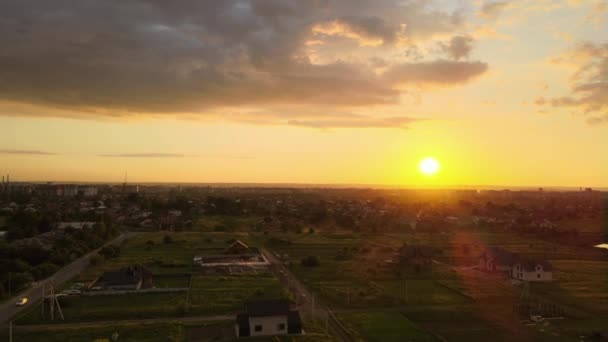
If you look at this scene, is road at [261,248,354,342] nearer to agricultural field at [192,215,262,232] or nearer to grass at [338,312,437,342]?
grass at [338,312,437,342]

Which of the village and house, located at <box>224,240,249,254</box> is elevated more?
house, located at <box>224,240,249,254</box>

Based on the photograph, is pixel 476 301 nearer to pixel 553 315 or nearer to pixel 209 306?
pixel 553 315

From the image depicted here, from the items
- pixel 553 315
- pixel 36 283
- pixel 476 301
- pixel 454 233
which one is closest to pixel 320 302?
pixel 476 301

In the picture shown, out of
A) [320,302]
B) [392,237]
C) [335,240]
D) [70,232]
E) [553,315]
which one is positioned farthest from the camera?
[392,237]

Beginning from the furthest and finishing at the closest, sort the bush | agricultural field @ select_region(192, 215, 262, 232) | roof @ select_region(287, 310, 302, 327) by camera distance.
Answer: agricultural field @ select_region(192, 215, 262, 232) < the bush < roof @ select_region(287, 310, 302, 327)

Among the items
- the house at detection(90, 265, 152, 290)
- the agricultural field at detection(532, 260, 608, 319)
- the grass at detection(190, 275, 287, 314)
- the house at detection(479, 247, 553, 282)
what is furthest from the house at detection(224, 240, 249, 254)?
the agricultural field at detection(532, 260, 608, 319)

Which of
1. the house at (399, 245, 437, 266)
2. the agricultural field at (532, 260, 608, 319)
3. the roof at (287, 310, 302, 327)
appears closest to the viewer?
the roof at (287, 310, 302, 327)

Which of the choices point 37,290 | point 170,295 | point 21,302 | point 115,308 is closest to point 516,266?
point 170,295

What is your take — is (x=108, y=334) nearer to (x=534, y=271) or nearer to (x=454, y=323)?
(x=454, y=323)
